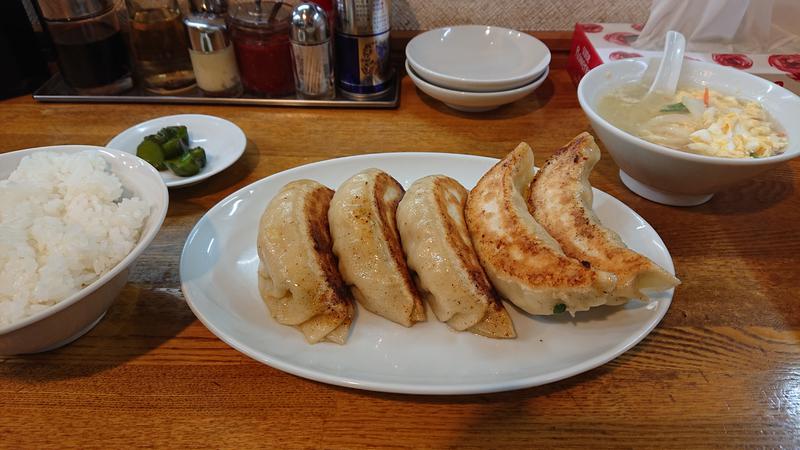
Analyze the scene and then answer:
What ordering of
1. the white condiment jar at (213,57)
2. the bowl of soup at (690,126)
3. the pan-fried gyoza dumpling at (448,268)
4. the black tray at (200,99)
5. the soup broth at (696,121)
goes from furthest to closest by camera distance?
the black tray at (200,99)
the white condiment jar at (213,57)
the soup broth at (696,121)
the bowl of soup at (690,126)
the pan-fried gyoza dumpling at (448,268)

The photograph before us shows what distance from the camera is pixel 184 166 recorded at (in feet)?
6.31

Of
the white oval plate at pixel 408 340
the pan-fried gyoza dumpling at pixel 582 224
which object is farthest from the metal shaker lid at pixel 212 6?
the pan-fried gyoza dumpling at pixel 582 224

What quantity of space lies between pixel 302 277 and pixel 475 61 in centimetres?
192

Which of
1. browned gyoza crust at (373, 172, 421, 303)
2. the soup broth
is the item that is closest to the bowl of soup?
the soup broth

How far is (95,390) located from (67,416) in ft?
0.26

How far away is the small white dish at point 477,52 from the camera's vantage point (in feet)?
8.66

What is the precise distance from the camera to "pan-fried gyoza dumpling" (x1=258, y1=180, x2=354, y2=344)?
1.30 metres

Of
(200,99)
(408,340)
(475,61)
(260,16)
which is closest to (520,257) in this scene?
(408,340)

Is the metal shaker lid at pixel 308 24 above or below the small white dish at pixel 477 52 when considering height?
above

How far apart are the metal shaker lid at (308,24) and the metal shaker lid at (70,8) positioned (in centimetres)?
101

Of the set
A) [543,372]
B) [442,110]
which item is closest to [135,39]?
[442,110]

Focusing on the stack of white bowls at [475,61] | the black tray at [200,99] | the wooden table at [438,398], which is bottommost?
the wooden table at [438,398]

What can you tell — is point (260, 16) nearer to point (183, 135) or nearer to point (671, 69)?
point (183, 135)

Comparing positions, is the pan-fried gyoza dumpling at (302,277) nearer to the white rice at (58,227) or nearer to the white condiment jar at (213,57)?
the white rice at (58,227)
